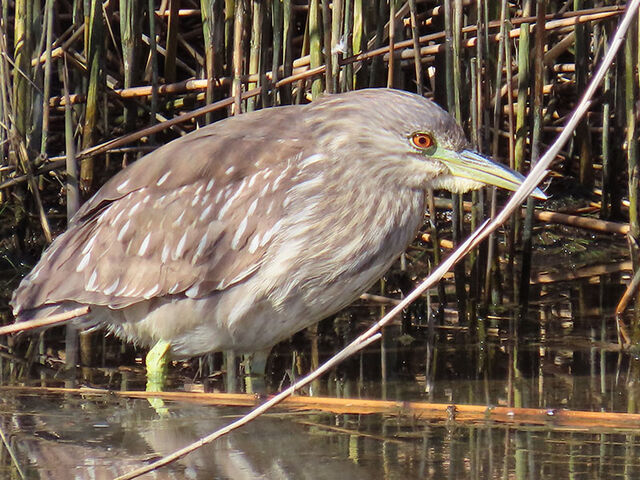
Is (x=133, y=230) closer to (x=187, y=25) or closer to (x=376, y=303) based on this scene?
(x=376, y=303)

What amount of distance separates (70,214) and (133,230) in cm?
113

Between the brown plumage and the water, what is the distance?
41 centimetres

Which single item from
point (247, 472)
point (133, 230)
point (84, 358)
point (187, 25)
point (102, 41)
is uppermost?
point (187, 25)

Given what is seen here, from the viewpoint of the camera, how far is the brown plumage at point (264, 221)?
4.41 m

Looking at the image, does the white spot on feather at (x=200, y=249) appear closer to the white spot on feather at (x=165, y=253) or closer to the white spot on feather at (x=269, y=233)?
the white spot on feather at (x=165, y=253)

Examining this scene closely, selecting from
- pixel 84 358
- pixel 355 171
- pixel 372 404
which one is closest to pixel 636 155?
pixel 355 171

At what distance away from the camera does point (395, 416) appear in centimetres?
399

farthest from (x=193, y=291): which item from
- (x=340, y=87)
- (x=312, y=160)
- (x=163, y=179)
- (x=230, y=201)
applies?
(x=340, y=87)

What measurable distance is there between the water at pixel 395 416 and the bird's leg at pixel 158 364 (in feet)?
0.31

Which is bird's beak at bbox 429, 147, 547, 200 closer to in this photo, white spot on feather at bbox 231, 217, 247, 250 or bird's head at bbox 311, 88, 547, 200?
bird's head at bbox 311, 88, 547, 200

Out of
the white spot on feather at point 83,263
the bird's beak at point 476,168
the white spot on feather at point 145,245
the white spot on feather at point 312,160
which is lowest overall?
the white spot on feather at point 83,263

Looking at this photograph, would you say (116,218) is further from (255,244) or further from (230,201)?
(255,244)

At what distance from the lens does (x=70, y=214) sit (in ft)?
18.7

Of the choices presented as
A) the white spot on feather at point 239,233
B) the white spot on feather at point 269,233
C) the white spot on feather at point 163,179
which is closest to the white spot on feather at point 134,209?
the white spot on feather at point 163,179
